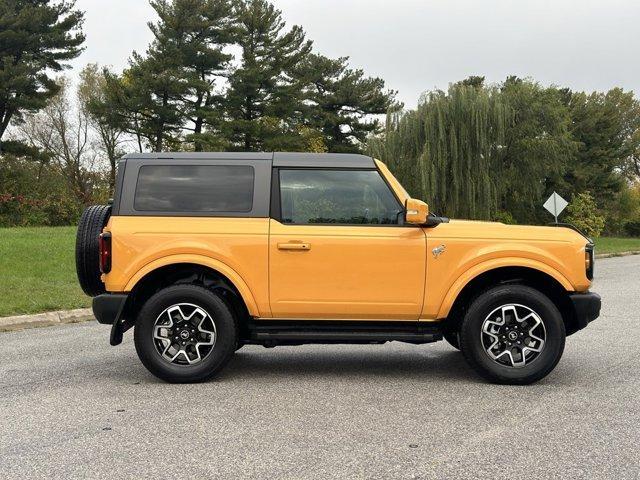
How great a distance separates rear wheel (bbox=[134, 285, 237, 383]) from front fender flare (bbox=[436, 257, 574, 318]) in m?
1.79

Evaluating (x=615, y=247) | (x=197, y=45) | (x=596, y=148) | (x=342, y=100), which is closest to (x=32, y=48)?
(x=197, y=45)

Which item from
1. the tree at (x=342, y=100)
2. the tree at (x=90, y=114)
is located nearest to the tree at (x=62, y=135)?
the tree at (x=90, y=114)

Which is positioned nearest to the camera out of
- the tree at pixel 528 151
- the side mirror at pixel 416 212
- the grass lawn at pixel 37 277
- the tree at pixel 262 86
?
the side mirror at pixel 416 212

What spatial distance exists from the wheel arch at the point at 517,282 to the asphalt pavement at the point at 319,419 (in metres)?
0.55

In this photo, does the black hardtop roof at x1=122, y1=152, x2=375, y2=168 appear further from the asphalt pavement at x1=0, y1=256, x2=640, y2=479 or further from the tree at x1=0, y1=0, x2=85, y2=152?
the tree at x1=0, y1=0, x2=85, y2=152

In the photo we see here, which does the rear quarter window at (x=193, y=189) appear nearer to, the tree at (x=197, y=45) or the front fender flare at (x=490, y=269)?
the front fender flare at (x=490, y=269)

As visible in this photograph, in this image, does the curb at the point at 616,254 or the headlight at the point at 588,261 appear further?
the curb at the point at 616,254

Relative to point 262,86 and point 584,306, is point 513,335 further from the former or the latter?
point 262,86

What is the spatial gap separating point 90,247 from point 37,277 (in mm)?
7416

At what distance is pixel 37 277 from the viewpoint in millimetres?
12281

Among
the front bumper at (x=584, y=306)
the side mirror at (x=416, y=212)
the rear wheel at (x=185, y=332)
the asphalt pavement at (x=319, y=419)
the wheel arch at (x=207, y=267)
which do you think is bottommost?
the asphalt pavement at (x=319, y=419)

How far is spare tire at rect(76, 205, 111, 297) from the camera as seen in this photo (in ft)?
18.6

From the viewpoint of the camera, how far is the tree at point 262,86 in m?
40.8

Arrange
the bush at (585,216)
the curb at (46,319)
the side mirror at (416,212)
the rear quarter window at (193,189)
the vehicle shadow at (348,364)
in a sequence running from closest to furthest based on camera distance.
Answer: the side mirror at (416,212)
the rear quarter window at (193,189)
the vehicle shadow at (348,364)
the curb at (46,319)
the bush at (585,216)
